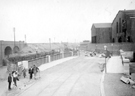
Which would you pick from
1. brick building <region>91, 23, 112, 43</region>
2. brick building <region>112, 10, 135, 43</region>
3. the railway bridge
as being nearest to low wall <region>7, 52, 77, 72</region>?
the railway bridge

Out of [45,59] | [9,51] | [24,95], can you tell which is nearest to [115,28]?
[45,59]

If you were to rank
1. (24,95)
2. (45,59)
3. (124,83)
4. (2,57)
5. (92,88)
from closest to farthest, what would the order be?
1. (24,95)
2. (92,88)
3. (124,83)
4. (45,59)
5. (2,57)

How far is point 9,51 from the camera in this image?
43.2m

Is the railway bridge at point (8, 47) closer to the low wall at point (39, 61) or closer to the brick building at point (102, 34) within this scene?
the low wall at point (39, 61)

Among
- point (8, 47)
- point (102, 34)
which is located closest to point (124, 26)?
point (102, 34)

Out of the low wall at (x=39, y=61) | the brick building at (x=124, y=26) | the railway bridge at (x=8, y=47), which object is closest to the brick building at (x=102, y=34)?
the brick building at (x=124, y=26)

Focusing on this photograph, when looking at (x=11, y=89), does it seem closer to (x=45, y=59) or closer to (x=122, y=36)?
(x=45, y=59)

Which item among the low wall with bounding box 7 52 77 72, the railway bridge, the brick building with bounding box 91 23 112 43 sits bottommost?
the low wall with bounding box 7 52 77 72

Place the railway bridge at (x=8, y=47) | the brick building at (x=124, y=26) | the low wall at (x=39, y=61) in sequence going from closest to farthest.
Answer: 1. the low wall at (x=39, y=61)
2. the railway bridge at (x=8, y=47)
3. the brick building at (x=124, y=26)

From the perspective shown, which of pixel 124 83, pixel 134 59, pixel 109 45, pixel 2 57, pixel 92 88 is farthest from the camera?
pixel 109 45

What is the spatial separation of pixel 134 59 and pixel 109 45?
14.8 m

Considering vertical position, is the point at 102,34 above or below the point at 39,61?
above

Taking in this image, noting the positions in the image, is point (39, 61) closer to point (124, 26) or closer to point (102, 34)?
point (124, 26)

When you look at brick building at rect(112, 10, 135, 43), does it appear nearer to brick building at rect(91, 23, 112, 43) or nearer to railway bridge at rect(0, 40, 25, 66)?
brick building at rect(91, 23, 112, 43)
